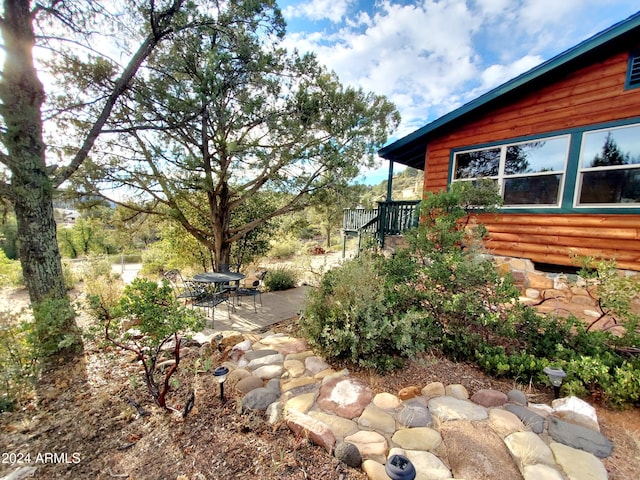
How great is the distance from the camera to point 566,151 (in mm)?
4188

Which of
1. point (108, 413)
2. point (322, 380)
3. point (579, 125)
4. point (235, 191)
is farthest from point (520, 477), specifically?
point (235, 191)

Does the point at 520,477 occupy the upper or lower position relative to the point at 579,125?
lower

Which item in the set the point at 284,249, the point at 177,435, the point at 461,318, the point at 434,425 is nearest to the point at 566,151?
the point at 461,318

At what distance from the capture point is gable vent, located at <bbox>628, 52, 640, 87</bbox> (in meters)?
3.59

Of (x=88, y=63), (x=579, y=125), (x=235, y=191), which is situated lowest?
(x=235, y=191)

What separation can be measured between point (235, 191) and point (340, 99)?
139 inches

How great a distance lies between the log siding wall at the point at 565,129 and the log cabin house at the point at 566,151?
11mm

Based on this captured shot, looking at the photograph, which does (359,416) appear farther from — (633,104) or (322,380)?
(633,104)

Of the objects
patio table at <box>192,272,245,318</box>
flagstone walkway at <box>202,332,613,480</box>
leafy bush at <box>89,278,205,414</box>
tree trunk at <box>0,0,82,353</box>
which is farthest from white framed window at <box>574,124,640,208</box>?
tree trunk at <box>0,0,82,353</box>

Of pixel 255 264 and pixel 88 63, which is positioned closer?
pixel 88 63

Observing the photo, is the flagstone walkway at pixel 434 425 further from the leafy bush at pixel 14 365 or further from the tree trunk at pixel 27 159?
the tree trunk at pixel 27 159

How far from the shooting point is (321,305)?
310 centimetres

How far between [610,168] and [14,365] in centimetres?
750

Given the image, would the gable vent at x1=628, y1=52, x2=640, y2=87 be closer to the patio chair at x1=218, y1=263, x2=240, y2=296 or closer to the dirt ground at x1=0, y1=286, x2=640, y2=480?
the dirt ground at x1=0, y1=286, x2=640, y2=480
